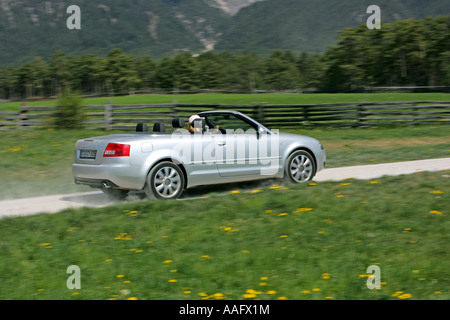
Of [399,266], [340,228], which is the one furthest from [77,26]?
[399,266]

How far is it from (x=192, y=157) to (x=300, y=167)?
2.25 meters

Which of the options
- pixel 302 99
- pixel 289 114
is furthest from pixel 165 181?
pixel 302 99

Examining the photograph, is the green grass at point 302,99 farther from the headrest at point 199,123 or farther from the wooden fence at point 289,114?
the headrest at point 199,123

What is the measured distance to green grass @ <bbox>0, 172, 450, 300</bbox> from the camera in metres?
4.96

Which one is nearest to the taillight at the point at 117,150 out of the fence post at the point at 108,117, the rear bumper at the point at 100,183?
the rear bumper at the point at 100,183

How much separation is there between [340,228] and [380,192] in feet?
6.35

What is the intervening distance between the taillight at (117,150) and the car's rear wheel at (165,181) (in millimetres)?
493

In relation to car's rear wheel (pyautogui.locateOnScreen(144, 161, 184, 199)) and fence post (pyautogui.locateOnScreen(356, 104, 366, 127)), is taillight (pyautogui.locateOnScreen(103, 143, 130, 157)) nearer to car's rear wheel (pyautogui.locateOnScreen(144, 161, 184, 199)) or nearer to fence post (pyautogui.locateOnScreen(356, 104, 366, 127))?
car's rear wheel (pyautogui.locateOnScreen(144, 161, 184, 199))

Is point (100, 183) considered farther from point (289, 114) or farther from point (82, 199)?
point (289, 114)

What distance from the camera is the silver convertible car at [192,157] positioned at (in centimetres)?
839

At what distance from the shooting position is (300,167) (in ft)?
33.1

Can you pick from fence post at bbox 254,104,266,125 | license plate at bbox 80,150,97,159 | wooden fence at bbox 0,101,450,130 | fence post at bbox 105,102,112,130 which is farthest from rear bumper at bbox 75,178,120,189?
fence post at bbox 254,104,266,125

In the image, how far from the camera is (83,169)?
8.70 m

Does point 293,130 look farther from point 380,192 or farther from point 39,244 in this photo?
point 39,244
